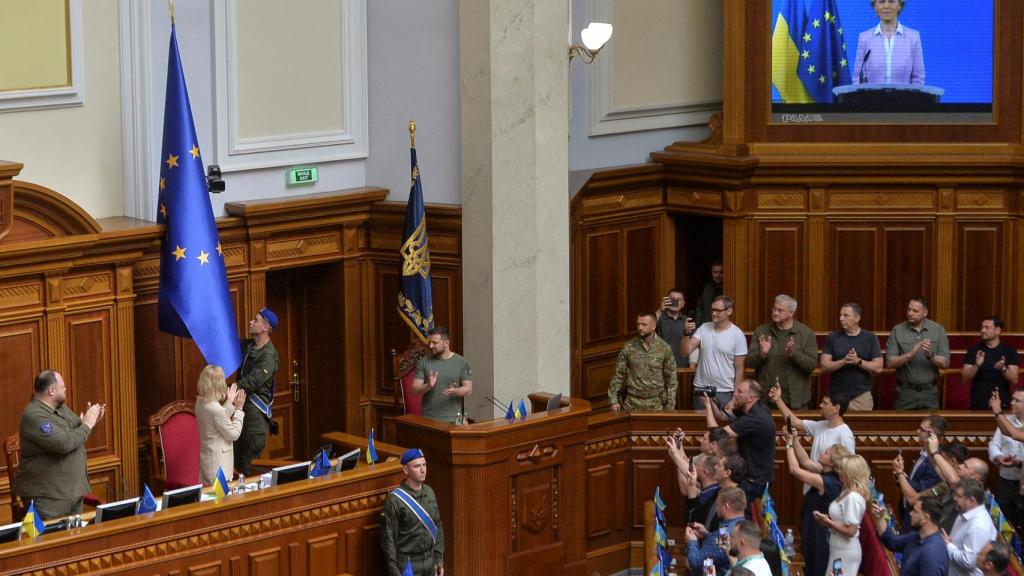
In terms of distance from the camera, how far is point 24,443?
9.90 metres

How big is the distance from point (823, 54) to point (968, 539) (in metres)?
6.30

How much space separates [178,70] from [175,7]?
744 millimetres

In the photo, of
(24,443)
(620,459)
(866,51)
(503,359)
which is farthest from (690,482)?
(866,51)

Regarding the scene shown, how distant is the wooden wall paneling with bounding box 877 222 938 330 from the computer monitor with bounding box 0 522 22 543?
8.41m

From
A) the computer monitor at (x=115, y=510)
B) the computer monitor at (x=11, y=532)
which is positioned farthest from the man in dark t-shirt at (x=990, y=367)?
the computer monitor at (x=11, y=532)

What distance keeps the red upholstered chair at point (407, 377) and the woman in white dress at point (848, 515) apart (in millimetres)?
3649

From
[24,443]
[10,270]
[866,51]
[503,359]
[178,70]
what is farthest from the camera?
[866,51]

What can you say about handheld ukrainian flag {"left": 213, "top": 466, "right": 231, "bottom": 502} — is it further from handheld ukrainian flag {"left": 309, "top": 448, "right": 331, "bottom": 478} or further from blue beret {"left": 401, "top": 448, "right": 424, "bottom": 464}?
blue beret {"left": 401, "top": 448, "right": 424, "bottom": 464}

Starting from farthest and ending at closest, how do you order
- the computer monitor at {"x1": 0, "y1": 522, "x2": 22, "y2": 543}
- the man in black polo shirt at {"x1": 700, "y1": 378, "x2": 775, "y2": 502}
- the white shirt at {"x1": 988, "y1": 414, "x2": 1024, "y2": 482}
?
1. the white shirt at {"x1": 988, "y1": 414, "x2": 1024, "y2": 482}
2. the man in black polo shirt at {"x1": 700, "y1": 378, "x2": 775, "y2": 502}
3. the computer monitor at {"x1": 0, "y1": 522, "x2": 22, "y2": 543}

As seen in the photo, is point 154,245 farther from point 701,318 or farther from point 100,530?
point 701,318

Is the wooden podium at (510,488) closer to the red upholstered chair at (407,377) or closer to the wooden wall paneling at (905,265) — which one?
the red upholstered chair at (407,377)

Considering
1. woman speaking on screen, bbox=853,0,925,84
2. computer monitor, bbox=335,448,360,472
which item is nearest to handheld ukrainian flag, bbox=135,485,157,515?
computer monitor, bbox=335,448,360,472

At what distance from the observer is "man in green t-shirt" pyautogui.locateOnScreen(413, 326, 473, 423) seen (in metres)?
11.7

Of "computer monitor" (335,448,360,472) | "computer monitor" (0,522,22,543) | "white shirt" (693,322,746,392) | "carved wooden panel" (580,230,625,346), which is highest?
"carved wooden panel" (580,230,625,346)
